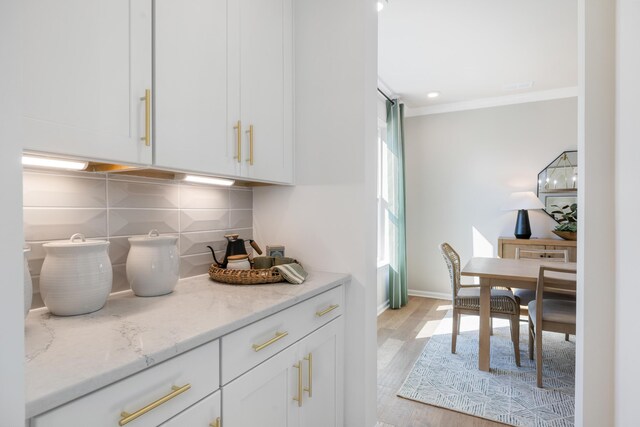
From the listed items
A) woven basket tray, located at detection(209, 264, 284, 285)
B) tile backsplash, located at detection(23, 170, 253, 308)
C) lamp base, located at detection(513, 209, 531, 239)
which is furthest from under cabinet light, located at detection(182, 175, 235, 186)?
lamp base, located at detection(513, 209, 531, 239)

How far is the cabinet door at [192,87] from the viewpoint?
1.13 meters

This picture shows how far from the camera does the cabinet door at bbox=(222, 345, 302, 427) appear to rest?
101 cm

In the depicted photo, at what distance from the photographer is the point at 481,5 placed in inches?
97.2

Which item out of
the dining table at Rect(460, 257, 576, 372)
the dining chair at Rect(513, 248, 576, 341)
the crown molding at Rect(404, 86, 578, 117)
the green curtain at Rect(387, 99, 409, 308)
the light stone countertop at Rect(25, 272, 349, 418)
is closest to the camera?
the light stone countertop at Rect(25, 272, 349, 418)

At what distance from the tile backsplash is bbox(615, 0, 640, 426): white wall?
1.67m

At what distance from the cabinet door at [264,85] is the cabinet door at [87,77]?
1.39 feet

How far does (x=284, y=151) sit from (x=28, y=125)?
3.59 ft

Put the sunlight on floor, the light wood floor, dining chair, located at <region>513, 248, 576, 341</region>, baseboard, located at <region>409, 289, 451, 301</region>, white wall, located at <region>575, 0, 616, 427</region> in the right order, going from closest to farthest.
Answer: white wall, located at <region>575, 0, 616, 427</region>, the light wood floor, dining chair, located at <region>513, 248, 576, 341</region>, the sunlight on floor, baseboard, located at <region>409, 289, 451, 301</region>

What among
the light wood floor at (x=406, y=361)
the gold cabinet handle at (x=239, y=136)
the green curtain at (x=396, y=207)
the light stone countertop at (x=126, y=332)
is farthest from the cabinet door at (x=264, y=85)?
the green curtain at (x=396, y=207)

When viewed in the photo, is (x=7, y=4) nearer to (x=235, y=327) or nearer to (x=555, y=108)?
(x=235, y=327)

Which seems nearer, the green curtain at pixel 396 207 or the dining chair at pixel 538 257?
the dining chair at pixel 538 257

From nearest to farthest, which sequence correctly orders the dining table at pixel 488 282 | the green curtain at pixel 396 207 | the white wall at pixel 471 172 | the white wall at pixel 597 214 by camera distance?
the white wall at pixel 597 214 → the dining table at pixel 488 282 → the white wall at pixel 471 172 → the green curtain at pixel 396 207

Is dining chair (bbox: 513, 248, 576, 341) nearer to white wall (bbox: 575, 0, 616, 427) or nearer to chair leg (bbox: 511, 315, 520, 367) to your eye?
chair leg (bbox: 511, 315, 520, 367)

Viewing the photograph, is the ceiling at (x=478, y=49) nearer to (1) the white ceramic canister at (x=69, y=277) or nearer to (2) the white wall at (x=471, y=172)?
(2) the white wall at (x=471, y=172)
